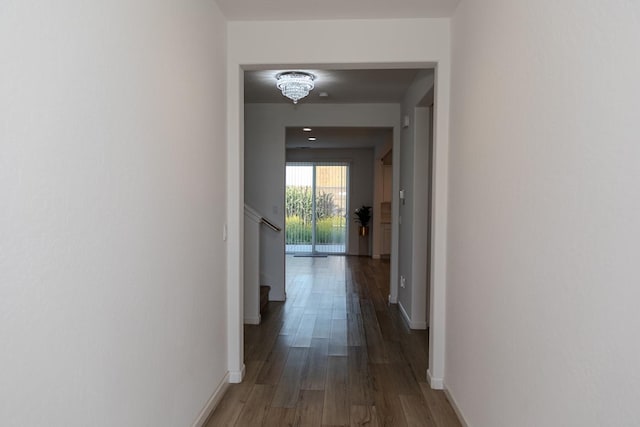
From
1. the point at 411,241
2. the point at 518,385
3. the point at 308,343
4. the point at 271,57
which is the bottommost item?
the point at 308,343

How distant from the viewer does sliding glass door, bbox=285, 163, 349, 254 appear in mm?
10203

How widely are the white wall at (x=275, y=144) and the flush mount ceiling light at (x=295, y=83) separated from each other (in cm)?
142

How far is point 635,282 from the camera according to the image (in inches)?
39.4

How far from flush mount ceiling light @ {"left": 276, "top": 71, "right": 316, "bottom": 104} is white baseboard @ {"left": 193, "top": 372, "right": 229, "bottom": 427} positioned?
2.43 m

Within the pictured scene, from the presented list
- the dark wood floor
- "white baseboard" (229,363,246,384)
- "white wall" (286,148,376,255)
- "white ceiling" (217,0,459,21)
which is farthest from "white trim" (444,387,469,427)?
"white wall" (286,148,376,255)

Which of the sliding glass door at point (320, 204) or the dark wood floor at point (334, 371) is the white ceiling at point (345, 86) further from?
the sliding glass door at point (320, 204)

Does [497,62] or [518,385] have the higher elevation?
[497,62]

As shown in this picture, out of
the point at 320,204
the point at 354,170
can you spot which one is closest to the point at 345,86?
the point at 354,170

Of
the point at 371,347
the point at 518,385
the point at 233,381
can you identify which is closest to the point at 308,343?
the point at 371,347

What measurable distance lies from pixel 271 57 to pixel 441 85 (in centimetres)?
115

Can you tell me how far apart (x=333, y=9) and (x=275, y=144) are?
2820mm

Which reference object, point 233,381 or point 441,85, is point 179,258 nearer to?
point 233,381

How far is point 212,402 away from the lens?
2574 mm

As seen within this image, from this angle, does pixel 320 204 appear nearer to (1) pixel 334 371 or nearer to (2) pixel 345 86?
(2) pixel 345 86
